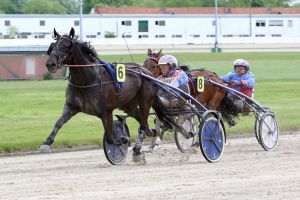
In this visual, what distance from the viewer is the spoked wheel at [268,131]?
1318 centimetres

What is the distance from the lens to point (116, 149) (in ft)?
37.8

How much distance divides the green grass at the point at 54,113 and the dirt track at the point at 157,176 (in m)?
1.29

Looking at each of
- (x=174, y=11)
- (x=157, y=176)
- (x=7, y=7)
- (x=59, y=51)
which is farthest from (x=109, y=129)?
(x=7, y=7)

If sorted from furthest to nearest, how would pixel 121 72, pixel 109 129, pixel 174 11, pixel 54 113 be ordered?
pixel 174 11, pixel 54 113, pixel 121 72, pixel 109 129

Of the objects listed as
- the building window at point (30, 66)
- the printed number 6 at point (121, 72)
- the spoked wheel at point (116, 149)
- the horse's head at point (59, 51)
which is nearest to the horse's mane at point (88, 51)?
the horse's head at point (59, 51)

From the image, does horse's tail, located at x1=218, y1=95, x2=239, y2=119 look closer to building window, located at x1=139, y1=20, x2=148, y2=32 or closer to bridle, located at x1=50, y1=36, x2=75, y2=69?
bridle, located at x1=50, y1=36, x2=75, y2=69

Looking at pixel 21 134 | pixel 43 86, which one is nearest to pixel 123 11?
pixel 43 86

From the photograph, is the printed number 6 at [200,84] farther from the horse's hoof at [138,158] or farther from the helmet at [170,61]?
the horse's hoof at [138,158]

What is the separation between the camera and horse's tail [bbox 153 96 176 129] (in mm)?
12031

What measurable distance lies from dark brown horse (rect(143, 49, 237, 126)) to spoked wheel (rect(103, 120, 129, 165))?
66.0 inches

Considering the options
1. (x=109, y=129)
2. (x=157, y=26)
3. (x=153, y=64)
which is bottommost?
(x=109, y=129)

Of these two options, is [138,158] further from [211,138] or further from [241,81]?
[241,81]

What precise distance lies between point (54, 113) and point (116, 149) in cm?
828

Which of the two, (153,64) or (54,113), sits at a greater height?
(153,64)
